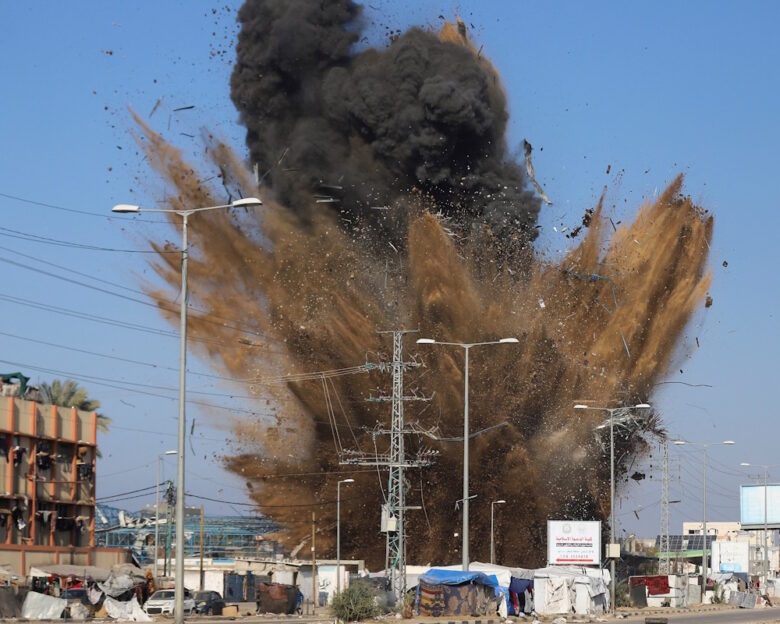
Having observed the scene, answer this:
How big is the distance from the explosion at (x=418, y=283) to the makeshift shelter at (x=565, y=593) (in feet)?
99.8

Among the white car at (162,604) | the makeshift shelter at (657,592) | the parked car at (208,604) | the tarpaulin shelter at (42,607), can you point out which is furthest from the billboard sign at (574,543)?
the tarpaulin shelter at (42,607)

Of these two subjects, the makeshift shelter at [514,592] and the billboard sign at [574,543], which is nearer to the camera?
the makeshift shelter at [514,592]

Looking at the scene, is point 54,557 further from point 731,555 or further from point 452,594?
point 731,555

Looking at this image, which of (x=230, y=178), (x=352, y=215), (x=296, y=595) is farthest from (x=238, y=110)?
(x=296, y=595)

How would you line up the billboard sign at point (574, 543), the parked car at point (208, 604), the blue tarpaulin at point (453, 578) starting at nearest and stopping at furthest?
the blue tarpaulin at point (453, 578) → the parked car at point (208, 604) → the billboard sign at point (574, 543)

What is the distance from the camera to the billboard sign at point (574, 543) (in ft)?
207

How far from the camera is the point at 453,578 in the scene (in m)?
49.9

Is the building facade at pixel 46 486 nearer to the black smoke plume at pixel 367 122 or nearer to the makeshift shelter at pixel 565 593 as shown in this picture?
the makeshift shelter at pixel 565 593

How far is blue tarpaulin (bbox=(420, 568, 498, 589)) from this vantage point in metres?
49.7

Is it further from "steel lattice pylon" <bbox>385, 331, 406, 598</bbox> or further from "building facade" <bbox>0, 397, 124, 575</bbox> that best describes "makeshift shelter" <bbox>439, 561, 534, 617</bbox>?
"building facade" <bbox>0, 397, 124, 575</bbox>

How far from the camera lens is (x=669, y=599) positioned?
72125 mm

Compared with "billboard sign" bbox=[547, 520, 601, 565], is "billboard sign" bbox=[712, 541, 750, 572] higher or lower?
lower

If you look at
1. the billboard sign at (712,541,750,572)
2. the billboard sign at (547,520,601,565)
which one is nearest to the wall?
the billboard sign at (547,520,601,565)

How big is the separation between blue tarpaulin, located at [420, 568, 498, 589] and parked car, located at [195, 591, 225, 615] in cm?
1129
